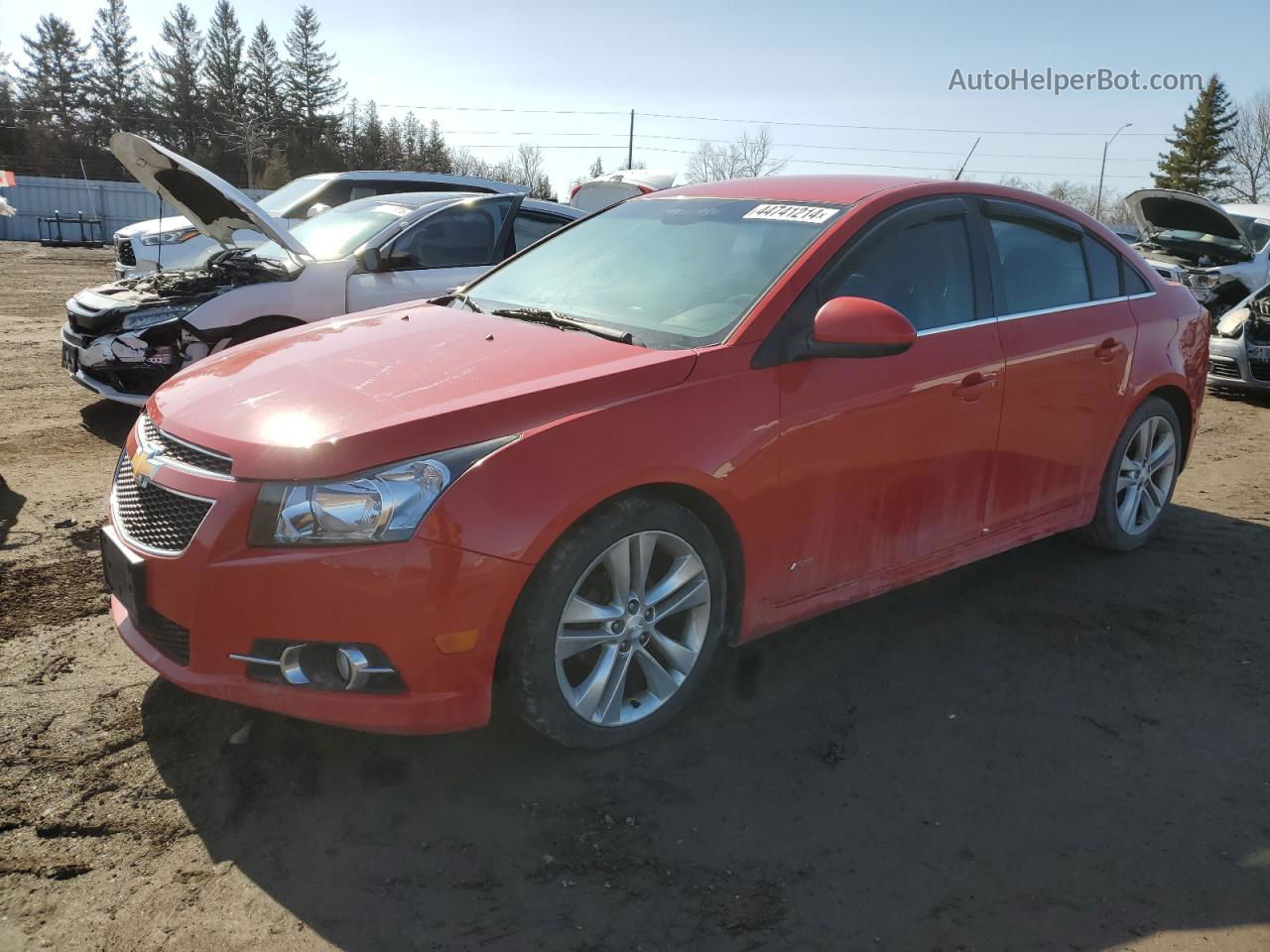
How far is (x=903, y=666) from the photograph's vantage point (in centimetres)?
382

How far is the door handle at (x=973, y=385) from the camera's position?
12.4 feet

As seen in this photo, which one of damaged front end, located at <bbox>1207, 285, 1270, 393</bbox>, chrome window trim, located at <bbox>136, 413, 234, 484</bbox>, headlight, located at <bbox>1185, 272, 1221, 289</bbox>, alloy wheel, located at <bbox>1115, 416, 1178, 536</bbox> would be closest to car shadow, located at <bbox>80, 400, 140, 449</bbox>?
chrome window trim, located at <bbox>136, 413, 234, 484</bbox>

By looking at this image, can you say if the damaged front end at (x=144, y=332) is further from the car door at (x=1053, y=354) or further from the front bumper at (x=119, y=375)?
the car door at (x=1053, y=354)

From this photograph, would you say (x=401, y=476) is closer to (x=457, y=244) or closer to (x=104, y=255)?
(x=457, y=244)

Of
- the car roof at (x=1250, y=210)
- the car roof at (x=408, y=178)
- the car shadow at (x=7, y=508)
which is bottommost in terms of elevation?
the car shadow at (x=7, y=508)

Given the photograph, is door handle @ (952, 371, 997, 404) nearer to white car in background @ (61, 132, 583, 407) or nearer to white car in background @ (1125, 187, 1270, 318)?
white car in background @ (61, 132, 583, 407)

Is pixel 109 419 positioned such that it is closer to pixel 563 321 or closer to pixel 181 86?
pixel 563 321

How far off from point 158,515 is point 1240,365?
410 inches

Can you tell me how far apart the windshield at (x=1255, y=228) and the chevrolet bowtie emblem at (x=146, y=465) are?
1459 centimetres

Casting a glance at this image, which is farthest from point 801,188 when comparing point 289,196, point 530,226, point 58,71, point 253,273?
point 58,71

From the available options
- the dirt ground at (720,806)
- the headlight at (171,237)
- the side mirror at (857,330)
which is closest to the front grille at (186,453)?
the dirt ground at (720,806)

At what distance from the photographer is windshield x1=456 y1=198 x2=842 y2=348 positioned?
345cm

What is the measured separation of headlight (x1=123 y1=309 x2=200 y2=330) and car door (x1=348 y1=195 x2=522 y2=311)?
3.58ft

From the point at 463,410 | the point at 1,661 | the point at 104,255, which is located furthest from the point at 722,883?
the point at 104,255
